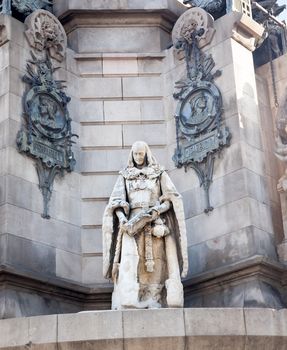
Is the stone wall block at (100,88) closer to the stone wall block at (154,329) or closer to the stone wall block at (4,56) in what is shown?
the stone wall block at (4,56)

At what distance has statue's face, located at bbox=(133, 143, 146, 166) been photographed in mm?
14984

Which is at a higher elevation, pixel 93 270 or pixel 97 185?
pixel 97 185

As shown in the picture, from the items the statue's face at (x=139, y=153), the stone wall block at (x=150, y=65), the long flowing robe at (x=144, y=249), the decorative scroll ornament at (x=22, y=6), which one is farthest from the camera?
the stone wall block at (x=150, y=65)

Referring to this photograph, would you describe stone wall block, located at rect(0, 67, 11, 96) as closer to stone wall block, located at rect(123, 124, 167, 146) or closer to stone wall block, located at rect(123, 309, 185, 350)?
stone wall block, located at rect(123, 124, 167, 146)

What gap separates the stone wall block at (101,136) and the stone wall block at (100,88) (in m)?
0.72

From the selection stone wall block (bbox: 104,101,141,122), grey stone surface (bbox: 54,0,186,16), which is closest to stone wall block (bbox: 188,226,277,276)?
stone wall block (bbox: 104,101,141,122)

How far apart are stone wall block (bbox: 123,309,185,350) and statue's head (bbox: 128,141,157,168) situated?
356 centimetres

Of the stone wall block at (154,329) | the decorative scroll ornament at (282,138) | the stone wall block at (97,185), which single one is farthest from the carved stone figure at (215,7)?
the stone wall block at (154,329)

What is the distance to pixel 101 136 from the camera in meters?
17.6

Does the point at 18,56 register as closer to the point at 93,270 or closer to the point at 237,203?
the point at 93,270

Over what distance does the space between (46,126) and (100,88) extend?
1.81m

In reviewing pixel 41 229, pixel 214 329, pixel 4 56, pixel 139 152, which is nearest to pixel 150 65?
pixel 4 56

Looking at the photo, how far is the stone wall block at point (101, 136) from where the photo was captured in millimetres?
17484

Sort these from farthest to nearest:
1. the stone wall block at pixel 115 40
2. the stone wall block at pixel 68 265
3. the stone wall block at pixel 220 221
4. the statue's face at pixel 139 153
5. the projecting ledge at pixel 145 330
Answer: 1. the stone wall block at pixel 115 40
2. the stone wall block at pixel 68 265
3. the stone wall block at pixel 220 221
4. the statue's face at pixel 139 153
5. the projecting ledge at pixel 145 330
